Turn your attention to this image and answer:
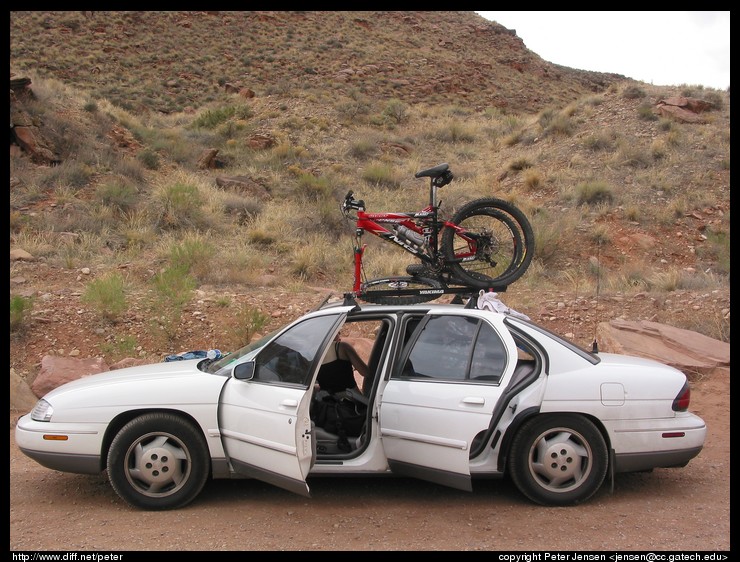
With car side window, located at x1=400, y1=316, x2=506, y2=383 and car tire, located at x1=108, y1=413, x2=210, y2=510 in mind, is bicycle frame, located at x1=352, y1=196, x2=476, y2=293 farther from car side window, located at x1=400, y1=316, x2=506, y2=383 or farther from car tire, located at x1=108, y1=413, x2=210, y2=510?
car tire, located at x1=108, y1=413, x2=210, y2=510

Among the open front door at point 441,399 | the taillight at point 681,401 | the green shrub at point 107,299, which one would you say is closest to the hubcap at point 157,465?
the open front door at point 441,399

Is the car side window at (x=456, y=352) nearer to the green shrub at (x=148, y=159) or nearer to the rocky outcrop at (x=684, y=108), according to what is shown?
the green shrub at (x=148, y=159)

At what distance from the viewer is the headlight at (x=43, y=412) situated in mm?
5051

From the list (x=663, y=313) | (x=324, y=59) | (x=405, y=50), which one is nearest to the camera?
(x=663, y=313)

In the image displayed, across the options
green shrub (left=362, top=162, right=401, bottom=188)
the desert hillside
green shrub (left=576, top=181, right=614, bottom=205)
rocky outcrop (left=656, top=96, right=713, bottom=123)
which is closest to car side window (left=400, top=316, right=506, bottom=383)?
the desert hillside

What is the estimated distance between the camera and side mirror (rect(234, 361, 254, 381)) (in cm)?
487

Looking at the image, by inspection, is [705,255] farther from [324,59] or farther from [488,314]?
[324,59]

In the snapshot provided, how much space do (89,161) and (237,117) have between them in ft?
34.5

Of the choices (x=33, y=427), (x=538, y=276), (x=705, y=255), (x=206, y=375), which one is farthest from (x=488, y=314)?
(x=705, y=255)

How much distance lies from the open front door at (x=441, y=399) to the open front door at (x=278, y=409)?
661 mm

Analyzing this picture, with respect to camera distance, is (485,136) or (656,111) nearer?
(656,111)

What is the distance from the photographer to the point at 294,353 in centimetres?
510

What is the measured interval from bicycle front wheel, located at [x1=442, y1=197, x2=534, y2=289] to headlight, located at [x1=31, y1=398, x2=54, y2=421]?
142 inches

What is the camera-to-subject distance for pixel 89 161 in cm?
1962
